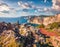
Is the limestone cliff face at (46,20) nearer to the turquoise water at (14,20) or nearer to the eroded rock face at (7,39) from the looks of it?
the turquoise water at (14,20)

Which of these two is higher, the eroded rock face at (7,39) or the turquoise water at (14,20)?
the turquoise water at (14,20)

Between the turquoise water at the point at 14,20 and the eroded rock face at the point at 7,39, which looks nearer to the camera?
the eroded rock face at the point at 7,39

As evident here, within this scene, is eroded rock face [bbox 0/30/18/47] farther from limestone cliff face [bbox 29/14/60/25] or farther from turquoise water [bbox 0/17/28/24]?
limestone cliff face [bbox 29/14/60/25]

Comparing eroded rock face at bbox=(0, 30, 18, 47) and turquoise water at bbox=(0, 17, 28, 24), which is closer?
eroded rock face at bbox=(0, 30, 18, 47)

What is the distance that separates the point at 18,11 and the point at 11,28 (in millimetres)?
514

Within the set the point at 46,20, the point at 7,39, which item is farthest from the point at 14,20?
the point at 46,20

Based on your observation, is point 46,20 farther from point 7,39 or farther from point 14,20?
point 7,39

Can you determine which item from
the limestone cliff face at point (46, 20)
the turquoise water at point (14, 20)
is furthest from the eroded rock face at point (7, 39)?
the limestone cliff face at point (46, 20)

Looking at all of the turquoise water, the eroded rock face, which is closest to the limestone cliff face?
the turquoise water

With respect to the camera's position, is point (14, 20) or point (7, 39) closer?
point (7, 39)

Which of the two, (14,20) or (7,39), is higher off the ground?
(14,20)

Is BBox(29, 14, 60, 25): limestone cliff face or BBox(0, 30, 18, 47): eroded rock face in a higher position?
BBox(29, 14, 60, 25): limestone cliff face

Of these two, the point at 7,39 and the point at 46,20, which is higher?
the point at 46,20

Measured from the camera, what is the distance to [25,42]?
5133mm
